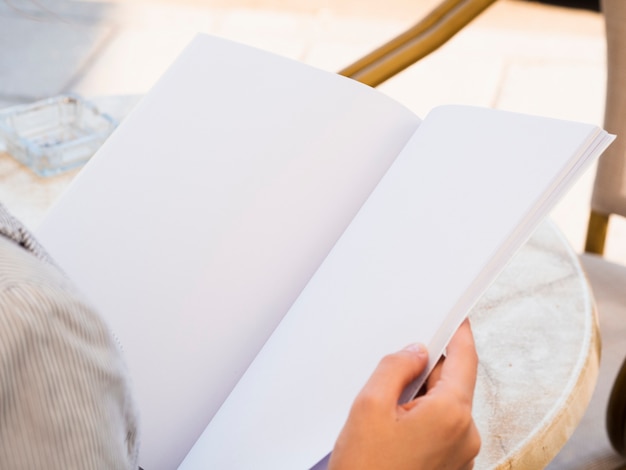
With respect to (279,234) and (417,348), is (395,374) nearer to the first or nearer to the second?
(417,348)

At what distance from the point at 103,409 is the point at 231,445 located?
18cm

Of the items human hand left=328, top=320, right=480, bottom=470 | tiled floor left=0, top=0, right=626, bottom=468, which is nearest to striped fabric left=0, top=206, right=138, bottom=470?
human hand left=328, top=320, right=480, bottom=470

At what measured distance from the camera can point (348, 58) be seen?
2.46 meters

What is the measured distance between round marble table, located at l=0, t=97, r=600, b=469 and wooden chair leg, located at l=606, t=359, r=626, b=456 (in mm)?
97

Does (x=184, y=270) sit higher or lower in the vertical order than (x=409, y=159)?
lower

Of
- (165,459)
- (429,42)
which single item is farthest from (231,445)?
(429,42)

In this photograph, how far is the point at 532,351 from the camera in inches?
27.0

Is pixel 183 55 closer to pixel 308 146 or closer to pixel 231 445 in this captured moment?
pixel 308 146

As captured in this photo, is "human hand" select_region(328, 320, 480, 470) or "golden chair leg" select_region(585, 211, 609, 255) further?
"golden chair leg" select_region(585, 211, 609, 255)

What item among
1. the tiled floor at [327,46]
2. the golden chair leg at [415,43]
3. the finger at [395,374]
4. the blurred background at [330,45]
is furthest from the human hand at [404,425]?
the blurred background at [330,45]

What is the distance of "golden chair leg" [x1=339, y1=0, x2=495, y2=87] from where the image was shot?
3.12 feet

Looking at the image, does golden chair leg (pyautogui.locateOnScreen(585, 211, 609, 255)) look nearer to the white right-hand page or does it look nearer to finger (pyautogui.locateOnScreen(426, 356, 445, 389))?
the white right-hand page

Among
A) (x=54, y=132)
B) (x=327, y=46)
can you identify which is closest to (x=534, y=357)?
(x=54, y=132)

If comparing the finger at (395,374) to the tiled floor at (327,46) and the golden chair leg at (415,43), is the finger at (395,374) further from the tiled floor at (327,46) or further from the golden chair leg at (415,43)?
the tiled floor at (327,46)
